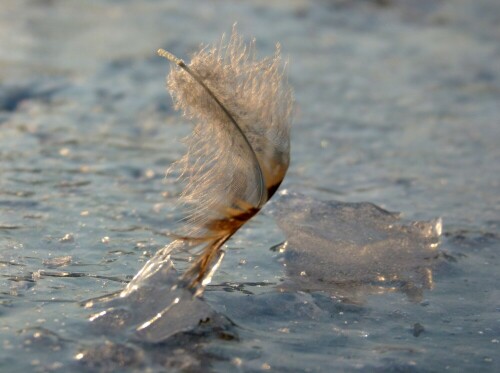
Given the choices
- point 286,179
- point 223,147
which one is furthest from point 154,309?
point 286,179

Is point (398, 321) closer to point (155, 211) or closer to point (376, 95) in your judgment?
point (155, 211)

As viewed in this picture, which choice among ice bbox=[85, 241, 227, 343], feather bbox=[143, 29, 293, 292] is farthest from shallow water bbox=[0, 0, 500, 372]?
feather bbox=[143, 29, 293, 292]

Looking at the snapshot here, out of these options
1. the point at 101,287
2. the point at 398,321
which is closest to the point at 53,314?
the point at 101,287

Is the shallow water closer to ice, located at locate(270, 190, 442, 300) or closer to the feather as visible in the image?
ice, located at locate(270, 190, 442, 300)

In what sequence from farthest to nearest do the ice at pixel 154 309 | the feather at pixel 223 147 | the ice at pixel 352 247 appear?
the ice at pixel 352 247 → the feather at pixel 223 147 → the ice at pixel 154 309

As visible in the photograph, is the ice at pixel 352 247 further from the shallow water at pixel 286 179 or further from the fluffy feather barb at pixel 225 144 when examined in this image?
the fluffy feather barb at pixel 225 144

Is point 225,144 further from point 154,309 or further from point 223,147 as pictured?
point 154,309

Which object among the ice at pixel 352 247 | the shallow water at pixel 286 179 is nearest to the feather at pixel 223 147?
the shallow water at pixel 286 179
